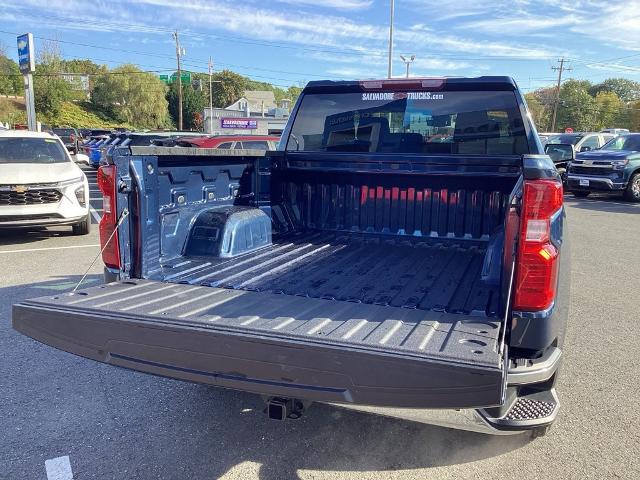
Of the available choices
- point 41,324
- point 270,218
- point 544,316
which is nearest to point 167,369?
point 41,324

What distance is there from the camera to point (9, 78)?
69562mm

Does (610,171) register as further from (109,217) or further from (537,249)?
(109,217)

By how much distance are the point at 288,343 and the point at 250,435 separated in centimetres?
135

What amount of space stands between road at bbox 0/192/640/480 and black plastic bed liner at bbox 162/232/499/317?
32.1 inches

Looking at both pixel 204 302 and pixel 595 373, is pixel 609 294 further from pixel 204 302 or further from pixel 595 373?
pixel 204 302

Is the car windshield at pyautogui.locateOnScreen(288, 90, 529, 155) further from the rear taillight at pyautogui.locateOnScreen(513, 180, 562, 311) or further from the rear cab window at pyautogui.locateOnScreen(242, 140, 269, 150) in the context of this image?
the rear cab window at pyautogui.locateOnScreen(242, 140, 269, 150)

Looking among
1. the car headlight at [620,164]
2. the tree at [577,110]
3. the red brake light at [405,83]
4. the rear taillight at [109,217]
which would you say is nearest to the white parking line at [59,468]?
the rear taillight at [109,217]

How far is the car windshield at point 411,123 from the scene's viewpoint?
4211 mm

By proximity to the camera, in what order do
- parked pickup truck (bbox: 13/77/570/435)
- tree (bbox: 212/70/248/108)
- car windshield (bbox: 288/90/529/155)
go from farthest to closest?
tree (bbox: 212/70/248/108) < car windshield (bbox: 288/90/529/155) < parked pickup truck (bbox: 13/77/570/435)

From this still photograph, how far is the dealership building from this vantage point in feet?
168

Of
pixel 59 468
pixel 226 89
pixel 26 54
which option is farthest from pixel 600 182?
pixel 226 89

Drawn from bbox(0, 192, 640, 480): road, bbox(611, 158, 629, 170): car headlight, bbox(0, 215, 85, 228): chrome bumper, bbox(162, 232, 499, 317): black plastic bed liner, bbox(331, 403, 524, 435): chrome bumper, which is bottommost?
bbox(0, 192, 640, 480): road

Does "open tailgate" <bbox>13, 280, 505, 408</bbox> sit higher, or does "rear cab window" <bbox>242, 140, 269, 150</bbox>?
"rear cab window" <bbox>242, 140, 269, 150</bbox>

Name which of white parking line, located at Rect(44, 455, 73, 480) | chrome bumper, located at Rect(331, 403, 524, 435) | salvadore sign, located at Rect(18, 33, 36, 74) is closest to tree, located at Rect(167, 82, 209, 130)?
salvadore sign, located at Rect(18, 33, 36, 74)
